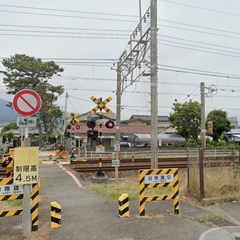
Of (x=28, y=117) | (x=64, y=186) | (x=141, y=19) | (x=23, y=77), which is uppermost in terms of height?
(x=23, y=77)

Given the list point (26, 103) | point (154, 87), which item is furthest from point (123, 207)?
point (154, 87)

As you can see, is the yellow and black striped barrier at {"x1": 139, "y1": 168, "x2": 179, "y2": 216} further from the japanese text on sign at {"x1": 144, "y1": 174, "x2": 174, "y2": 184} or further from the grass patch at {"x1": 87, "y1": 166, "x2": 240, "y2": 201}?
the grass patch at {"x1": 87, "y1": 166, "x2": 240, "y2": 201}

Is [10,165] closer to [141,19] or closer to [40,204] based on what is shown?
[40,204]

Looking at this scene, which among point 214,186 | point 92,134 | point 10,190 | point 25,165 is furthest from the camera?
point 92,134

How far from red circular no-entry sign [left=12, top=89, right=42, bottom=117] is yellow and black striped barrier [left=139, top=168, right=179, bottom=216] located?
2683 millimetres

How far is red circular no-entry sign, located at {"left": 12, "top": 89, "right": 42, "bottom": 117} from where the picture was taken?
4602 mm

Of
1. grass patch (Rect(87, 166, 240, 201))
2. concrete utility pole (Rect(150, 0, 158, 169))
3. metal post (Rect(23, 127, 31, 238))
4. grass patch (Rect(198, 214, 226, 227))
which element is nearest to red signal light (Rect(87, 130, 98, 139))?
concrete utility pole (Rect(150, 0, 158, 169))

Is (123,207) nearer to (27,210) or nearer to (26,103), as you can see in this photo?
(27,210)

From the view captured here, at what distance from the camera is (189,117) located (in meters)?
38.0

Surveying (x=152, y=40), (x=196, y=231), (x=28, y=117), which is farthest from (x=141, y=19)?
(x=196, y=231)

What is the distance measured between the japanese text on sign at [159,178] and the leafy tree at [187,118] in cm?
3224

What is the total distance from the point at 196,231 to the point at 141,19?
9482mm

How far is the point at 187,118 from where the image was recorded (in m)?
38.2

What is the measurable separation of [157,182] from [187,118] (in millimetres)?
33596
